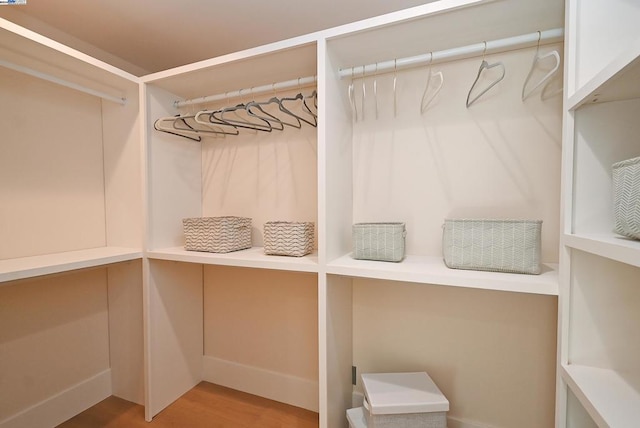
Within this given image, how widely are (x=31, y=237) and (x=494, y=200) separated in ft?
7.43

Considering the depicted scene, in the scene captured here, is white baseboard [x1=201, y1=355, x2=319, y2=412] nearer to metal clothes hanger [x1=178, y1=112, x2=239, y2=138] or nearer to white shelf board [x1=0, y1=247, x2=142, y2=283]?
white shelf board [x1=0, y1=247, x2=142, y2=283]

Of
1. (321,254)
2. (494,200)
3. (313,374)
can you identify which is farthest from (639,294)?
(313,374)

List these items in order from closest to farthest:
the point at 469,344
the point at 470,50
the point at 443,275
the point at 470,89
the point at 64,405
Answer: the point at 443,275
the point at 470,50
the point at 470,89
the point at 469,344
the point at 64,405

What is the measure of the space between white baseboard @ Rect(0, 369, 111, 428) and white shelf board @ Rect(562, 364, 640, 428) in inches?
90.5

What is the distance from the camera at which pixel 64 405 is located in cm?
161

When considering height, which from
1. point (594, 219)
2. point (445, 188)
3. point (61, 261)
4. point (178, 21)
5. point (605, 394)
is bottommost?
point (605, 394)

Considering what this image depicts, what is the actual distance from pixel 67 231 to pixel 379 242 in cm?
171

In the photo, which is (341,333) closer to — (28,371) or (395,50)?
(395,50)

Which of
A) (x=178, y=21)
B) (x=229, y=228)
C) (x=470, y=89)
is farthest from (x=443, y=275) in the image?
(x=178, y=21)

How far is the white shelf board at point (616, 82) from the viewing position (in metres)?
0.58

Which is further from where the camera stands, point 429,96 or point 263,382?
point 263,382

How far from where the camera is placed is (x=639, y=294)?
0.80 metres

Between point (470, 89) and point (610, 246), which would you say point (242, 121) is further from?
point (610, 246)

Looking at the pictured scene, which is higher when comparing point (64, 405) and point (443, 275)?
point (443, 275)
